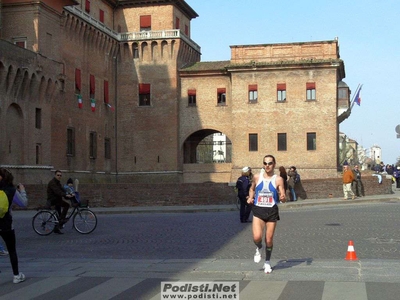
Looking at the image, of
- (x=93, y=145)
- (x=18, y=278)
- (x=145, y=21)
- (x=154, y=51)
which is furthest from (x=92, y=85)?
(x=18, y=278)

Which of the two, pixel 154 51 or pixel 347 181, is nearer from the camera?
pixel 347 181

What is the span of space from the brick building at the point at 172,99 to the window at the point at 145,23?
85 millimetres

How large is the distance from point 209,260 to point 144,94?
44017 mm

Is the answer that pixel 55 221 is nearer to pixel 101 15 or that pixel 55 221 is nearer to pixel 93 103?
pixel 93 103

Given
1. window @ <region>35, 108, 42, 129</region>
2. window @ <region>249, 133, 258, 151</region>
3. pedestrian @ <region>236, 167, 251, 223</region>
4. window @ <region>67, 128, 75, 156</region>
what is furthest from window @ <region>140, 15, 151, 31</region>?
pedestrian @ <region>236, 167, 251, 223</region>

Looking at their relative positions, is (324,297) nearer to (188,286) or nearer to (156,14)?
(188,286)

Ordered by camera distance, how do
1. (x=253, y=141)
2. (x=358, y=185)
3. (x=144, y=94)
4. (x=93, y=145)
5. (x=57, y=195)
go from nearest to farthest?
(x=57, y=195) → (x=358, y=185) → (x=93, y=145) → (x=253, y=141) → (x=144, y=94)

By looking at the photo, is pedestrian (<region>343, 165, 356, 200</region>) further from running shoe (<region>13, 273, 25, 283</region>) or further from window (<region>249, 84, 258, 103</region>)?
window (<region>249, 84, 258, 103</region>)

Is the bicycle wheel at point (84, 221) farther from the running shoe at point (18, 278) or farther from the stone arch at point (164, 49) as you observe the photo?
the stone arch at point (164, 49)

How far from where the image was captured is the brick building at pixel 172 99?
48.5 m

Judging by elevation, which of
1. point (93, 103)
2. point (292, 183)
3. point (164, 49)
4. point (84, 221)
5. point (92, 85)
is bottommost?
point (84, 221)

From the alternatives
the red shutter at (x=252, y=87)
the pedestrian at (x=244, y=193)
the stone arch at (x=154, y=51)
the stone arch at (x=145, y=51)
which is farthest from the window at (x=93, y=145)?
the pedestrian at (x=244, y=193)

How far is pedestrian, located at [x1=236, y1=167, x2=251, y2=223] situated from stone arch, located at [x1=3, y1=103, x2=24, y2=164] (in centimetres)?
2061

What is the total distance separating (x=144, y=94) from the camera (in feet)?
179
